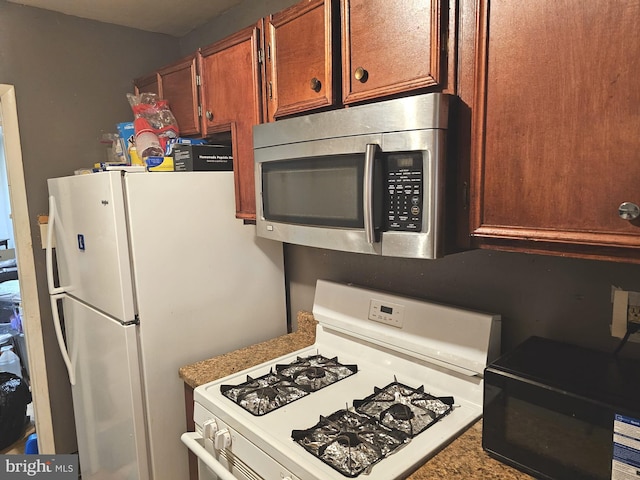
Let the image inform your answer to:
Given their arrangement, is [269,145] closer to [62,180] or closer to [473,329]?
[473,329]

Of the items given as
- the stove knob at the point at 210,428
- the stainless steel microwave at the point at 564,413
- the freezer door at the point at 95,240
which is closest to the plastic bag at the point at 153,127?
the freezer door at the point at 95,240

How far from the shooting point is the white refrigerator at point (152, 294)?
156 cm

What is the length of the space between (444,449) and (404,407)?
0.17 meters

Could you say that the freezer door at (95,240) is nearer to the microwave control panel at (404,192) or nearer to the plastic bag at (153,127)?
the plastic bag at (153,127)

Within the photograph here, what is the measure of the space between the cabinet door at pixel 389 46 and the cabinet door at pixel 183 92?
0.90 m

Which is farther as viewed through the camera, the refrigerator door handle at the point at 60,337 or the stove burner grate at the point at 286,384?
the refrigerator door handle at the point at 60,337

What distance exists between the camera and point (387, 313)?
152cm

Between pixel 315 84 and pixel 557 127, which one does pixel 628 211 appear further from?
pixel 315 84

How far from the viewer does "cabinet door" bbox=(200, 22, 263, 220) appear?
1563mm

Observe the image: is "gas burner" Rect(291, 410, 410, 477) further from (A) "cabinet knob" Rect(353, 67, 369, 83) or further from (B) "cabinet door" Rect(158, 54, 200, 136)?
(B) "cabinet door" Rect(158, 54, 200, 136)

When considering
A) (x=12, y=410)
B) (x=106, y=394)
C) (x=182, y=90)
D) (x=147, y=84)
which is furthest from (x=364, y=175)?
(x=12, y=410)

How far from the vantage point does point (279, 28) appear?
56.4 inches

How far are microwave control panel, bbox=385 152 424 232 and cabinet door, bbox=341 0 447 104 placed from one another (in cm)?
19

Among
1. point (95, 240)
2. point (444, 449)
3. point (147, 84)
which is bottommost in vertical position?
point (444, 449)
